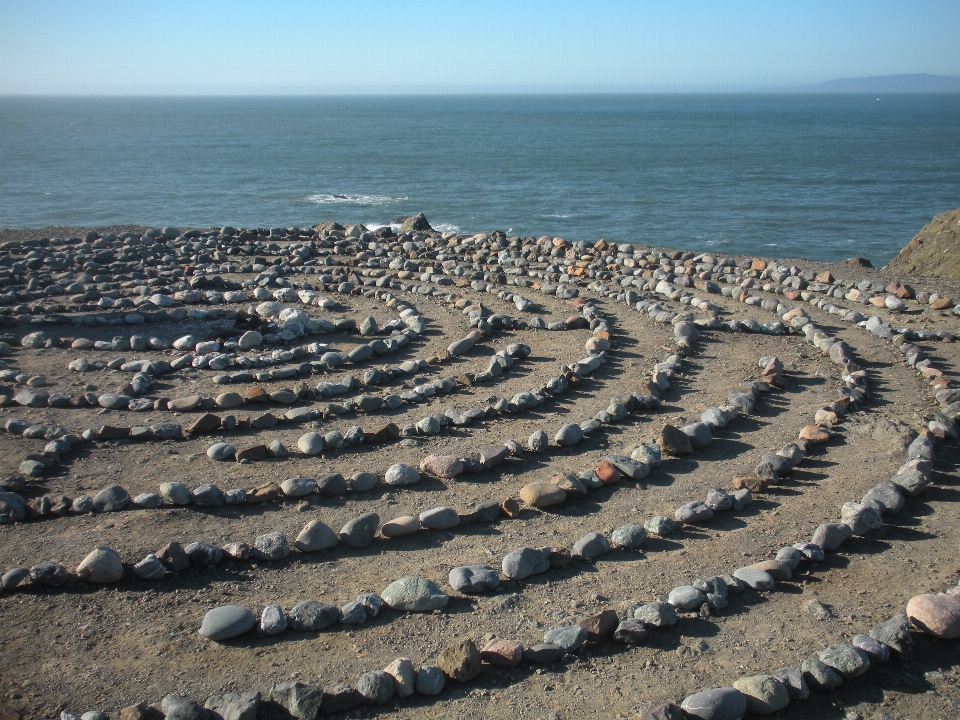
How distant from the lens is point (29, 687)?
13.2ft

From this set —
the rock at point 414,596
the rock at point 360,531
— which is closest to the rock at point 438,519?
the rock at point 360,531

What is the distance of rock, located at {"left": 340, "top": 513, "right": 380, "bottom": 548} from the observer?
5359 millimetres

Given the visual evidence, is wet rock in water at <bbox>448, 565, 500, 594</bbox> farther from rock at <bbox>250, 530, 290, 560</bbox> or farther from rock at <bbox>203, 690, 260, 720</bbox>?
rock at <bbox>203, 690, 260, 720</bbox>

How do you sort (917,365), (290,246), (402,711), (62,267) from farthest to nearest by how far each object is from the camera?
1. (290,246)
2. (62,267)
3. (917,365)
4. (402,711)

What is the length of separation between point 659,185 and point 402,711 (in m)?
36.9

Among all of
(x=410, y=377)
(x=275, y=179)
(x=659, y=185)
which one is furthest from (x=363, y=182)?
(x=410, y=377)

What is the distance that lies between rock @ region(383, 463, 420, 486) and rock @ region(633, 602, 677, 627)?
7.39 ft

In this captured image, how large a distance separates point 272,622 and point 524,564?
1.50 m

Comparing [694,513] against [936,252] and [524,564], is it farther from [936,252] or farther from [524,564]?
[936,252]

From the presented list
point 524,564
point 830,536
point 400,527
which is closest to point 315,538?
point 400,527

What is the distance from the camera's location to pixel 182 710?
12.3 ft

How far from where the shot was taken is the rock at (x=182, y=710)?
3.72 meters

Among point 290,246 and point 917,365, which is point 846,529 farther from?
point 290,246

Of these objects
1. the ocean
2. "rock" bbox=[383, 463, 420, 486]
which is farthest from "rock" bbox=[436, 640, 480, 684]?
the ocean
